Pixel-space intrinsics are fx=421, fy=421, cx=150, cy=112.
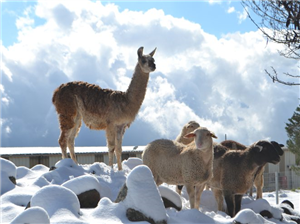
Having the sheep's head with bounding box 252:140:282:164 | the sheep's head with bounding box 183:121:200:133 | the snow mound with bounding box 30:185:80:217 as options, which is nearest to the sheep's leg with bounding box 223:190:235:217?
the sheep's head with bounding box 252:140:282:164

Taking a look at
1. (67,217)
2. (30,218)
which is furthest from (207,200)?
(30,218)

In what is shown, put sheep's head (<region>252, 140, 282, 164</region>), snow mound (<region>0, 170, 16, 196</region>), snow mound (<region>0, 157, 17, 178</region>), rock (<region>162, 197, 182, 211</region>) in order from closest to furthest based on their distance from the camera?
rock (<region>162, 197, 182, 211</region>) → sheep's head (<region>252, 140, 282, 164</region>) → snow mound (<region>0, 170, 16, 196</region>) → snow mound (<region>0, 157, 17, 178</region>)

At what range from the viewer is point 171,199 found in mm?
9328

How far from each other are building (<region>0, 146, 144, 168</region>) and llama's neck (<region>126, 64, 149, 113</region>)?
43.8 ft

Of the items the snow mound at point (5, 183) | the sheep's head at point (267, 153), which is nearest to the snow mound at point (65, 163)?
the snow mound at point (5, 183)

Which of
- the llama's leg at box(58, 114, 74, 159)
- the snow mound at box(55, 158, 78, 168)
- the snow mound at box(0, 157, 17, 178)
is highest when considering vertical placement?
the llama's leg at box(58, 114, 74, 159)

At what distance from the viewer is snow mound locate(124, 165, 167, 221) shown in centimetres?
749

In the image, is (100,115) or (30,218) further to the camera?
(100,115)

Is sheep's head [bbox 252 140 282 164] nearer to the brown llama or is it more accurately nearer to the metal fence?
the brown llama

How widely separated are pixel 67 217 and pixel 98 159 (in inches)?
804

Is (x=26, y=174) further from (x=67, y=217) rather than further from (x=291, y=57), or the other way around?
(x=291, y=57)

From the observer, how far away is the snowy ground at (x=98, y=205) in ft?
23.4

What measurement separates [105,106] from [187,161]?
4351mm

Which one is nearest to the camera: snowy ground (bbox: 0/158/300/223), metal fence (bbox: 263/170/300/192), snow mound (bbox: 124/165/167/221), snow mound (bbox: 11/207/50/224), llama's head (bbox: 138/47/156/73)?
snow mound (bbox: 11/207/50/224)
